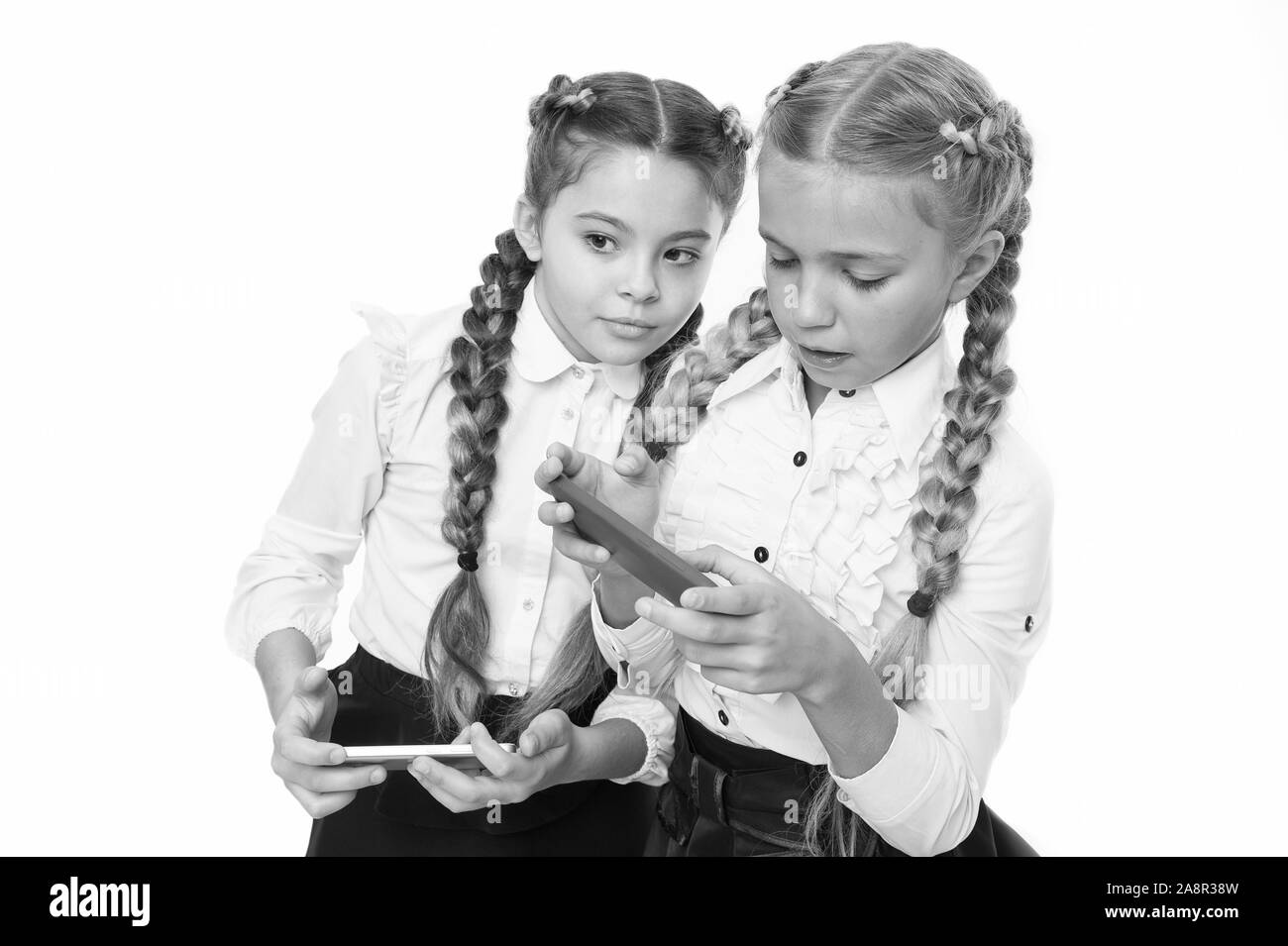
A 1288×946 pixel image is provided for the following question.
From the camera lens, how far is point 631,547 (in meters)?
1.44

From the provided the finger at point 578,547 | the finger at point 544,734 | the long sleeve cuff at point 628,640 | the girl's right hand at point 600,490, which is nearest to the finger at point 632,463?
the girl's right hand at point 600,490

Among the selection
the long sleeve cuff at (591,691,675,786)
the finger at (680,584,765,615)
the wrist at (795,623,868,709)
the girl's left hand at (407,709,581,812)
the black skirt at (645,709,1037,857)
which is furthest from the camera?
the long sleeve cuff at (591,691,675,786)

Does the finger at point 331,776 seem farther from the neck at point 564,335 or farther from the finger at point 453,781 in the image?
the neck at point 564,335

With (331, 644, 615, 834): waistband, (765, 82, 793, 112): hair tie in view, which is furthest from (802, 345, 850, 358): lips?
(331, 644, 615, 834): waistband

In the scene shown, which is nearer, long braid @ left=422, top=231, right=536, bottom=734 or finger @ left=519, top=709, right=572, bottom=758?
finger @ left=519, top=709, right=572, bottom=758

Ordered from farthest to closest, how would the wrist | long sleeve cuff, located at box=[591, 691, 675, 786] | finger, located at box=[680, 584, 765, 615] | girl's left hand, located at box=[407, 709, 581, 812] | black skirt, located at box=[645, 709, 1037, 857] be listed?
long sleeve cuff, located at box=[591, 691, 675, 786], black skirt, located at box=[645, 709, 1037, 857], girl's left hand, located at box=[407, 709, 581, 812], the wrist, finger, located at box=[680, 584, 765, 615]

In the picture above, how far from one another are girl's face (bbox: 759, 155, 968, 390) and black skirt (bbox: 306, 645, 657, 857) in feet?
2.32

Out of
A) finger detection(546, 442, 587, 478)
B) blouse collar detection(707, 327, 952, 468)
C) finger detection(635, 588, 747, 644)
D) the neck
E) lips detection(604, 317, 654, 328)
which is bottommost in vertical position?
finger detection(635, 588, 747, 644)

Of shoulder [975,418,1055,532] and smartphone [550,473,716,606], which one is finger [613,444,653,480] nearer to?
smartphone [550,473,716,606]

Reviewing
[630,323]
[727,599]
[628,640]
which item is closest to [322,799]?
[628,640]

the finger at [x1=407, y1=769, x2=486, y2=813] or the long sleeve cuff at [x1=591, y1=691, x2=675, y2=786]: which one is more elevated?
the long sleeve cuff at [x1=591, y1=691, x2=675, y2=786]

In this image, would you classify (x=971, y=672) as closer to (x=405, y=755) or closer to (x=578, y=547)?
(x=578, y=547)

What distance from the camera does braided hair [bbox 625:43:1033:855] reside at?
1.54 meters
